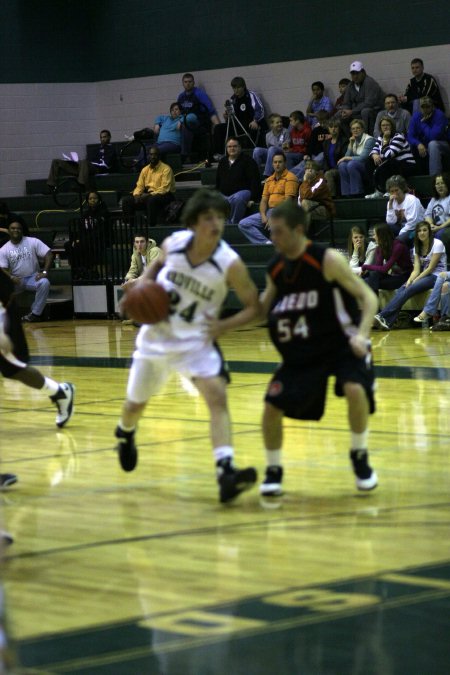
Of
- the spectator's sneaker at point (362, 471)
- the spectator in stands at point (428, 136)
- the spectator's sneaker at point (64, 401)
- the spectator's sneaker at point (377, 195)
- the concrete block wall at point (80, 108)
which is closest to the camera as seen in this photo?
the spectator's sneaker at point (362, 471)

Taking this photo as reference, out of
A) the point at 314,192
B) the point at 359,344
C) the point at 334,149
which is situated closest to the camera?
the point at 359,344

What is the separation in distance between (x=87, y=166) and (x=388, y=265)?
7.19 meters

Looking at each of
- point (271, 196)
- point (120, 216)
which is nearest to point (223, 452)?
point (271, 196)

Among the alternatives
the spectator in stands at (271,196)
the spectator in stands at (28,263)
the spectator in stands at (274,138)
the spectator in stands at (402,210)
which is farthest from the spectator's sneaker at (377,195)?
the spectator in stands at (28,263)

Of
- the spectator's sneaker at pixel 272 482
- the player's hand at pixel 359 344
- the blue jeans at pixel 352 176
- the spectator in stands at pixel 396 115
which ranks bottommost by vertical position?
the spectator's sneaker at pixel 272 482

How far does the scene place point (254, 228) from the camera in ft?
52.9

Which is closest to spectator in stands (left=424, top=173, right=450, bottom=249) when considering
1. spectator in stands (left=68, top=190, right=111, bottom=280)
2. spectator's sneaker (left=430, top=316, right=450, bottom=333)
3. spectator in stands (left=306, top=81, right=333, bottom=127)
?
spectator's sneaker (left=430, top=316, right=450, bottom=333)

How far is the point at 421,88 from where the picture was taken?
16469 mm

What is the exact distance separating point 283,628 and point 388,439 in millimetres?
3501

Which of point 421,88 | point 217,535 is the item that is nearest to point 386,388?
point 217,535

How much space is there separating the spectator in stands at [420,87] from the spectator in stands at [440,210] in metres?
2.60

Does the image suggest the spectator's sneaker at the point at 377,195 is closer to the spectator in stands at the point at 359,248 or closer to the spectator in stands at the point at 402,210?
the spectator in stands at the point at 402,210

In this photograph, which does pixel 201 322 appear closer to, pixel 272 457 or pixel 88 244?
pixel 272 457

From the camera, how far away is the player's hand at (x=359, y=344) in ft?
17.4
